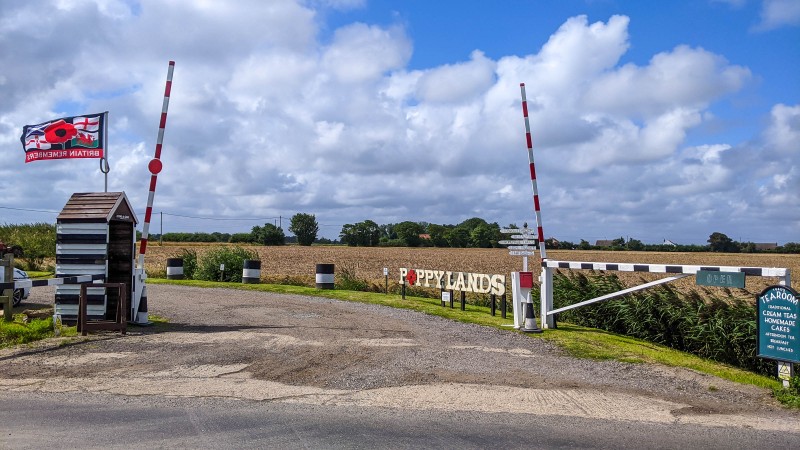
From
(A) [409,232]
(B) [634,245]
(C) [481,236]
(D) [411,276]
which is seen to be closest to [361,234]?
(A) [409,232]

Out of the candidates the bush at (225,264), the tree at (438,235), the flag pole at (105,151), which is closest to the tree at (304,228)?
the tree at (438,235)

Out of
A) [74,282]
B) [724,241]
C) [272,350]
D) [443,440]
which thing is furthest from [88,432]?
[724,241]

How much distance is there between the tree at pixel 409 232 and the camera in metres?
97.3

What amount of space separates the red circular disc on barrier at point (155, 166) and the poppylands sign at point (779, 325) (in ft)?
34.5

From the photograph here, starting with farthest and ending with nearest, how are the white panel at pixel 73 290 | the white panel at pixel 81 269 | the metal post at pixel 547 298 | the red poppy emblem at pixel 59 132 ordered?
1. the red poppy emblem at pixel 59 132
2. the metal post at pixel 547 298
3. the white panel at pixel 81 269
4. the white panel at pixel 73 290

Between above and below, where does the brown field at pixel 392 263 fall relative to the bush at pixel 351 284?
above

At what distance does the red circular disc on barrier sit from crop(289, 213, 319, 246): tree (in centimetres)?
8827

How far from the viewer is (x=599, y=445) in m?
5.91

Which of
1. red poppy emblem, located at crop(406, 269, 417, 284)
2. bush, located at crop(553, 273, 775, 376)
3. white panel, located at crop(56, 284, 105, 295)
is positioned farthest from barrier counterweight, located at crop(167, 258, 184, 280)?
bush, located at crop(553, 273, 775, 376)

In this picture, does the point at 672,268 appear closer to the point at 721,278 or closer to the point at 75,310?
the point at 721,278

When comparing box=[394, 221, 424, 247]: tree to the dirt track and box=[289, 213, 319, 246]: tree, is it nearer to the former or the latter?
box=[289, 213, 319, 246]: tree

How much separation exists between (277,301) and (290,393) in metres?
10.7

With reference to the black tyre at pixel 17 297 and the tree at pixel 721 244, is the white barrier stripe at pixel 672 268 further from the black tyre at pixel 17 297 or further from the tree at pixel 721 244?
the tree at pixel 721 244

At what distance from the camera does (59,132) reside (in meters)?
14.9
